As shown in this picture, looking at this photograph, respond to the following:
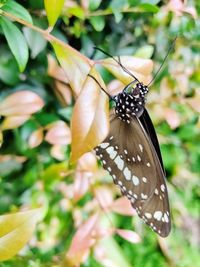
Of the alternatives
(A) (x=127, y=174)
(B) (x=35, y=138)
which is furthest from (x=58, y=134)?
(A) (x=127, y=174)

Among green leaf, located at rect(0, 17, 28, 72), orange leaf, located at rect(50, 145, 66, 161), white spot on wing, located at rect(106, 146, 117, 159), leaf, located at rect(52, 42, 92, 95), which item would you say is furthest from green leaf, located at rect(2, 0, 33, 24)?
orange leaf, located at rect(50, 145, 66, 161)

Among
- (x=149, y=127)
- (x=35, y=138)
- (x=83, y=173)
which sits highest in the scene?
(x=149, y=127)

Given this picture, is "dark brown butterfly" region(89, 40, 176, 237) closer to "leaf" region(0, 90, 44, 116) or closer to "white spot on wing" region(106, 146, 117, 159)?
"white spot on wing" region(106, 146, 117, 159)

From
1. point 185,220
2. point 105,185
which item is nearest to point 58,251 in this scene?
point 105,185

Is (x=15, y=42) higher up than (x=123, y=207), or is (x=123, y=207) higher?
(x=15, y=42)

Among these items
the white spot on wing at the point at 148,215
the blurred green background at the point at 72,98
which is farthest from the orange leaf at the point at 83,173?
the white spot on wing at the point at 148,215

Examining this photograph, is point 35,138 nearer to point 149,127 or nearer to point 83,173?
point 83,173

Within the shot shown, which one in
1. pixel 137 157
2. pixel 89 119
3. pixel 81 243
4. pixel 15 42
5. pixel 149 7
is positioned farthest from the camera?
pixel 81 243
